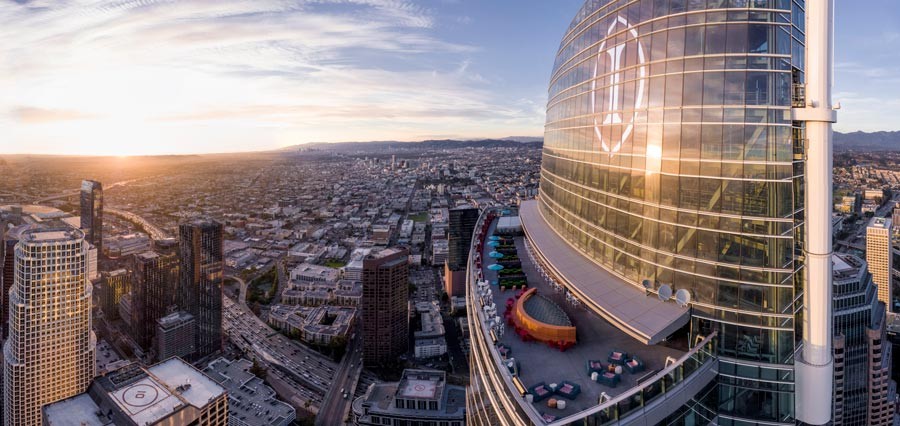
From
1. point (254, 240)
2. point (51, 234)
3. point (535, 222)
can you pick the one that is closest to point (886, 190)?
point (535, 222)

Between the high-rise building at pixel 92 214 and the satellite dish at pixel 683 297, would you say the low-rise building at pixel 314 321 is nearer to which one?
the high-rise building at pixel 92 214

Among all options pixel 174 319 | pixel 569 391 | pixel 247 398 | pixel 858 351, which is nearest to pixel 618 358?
pixel 569 391

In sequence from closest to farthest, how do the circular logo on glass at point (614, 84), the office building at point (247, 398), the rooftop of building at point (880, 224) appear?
the circular logo on glass at point (614, 84), the office building at point (247, 398), the rooftop of building at point (880, 224)

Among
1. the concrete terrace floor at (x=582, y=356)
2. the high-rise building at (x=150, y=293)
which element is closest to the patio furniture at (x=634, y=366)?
the concrete terrace floor at (x=582, y=356)

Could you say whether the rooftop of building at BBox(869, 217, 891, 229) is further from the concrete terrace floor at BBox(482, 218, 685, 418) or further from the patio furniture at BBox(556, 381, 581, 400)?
the patio furniture at BBox(556, 381, 581, 400)

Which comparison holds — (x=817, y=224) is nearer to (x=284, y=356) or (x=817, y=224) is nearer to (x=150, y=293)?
(x=284, y=356)

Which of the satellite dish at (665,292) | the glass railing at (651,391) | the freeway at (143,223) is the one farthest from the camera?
the freeway at (143,223)
